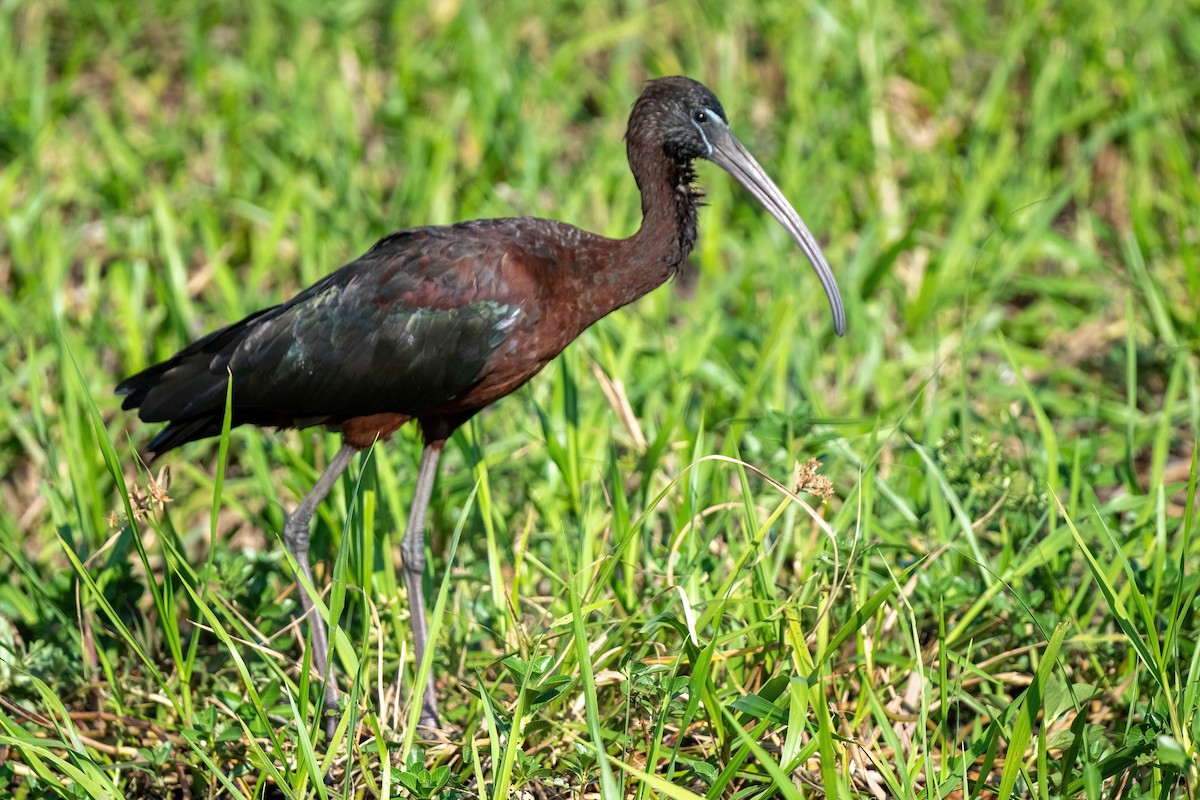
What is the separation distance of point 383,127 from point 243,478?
303 cm

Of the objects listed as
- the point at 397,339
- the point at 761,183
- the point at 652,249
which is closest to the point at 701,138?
the point at 761,183

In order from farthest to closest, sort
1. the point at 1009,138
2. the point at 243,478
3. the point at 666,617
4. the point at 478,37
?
1. the point at 478,37
2. the point at 1009,138
3. the point at 243,478
4. the point at 666,617

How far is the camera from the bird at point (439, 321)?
13.1ft

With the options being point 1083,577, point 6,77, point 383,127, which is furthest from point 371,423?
point 6,77

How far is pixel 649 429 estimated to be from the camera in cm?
489

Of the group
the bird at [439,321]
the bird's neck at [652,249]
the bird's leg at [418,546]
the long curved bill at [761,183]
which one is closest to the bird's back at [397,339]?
the bird at [439,321]

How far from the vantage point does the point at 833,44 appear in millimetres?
7805

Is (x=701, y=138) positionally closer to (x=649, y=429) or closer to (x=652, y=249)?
(x=652, y=249)

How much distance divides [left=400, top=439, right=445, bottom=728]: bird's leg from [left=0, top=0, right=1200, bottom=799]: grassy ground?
9 centimetres

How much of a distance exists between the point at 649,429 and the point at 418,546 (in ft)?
3.44

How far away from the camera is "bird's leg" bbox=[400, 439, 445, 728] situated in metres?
4.17

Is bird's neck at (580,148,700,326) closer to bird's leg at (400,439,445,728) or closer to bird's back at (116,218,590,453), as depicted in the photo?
bird's back at (116,218,590,453)

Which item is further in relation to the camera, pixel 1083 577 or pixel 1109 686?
pixel 1083 577

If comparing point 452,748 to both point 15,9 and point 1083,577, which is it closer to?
point 1083,577
